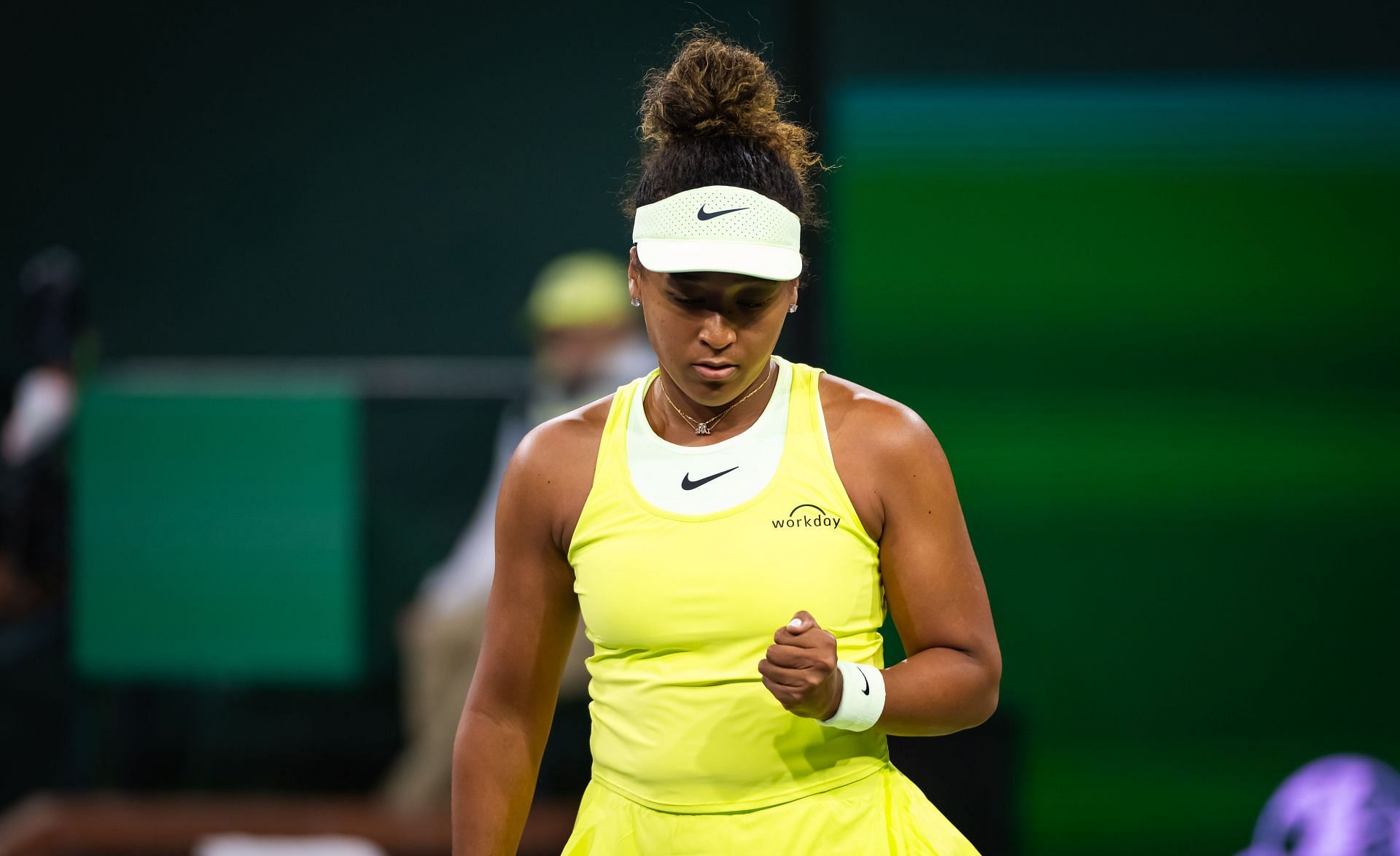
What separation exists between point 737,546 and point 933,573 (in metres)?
0.20

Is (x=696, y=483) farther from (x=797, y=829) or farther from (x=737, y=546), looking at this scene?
(x=797, y=829)

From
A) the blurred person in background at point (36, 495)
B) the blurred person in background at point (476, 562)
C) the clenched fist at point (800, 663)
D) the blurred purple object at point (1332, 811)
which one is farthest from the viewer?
the blurred person in background at point (36, 495)

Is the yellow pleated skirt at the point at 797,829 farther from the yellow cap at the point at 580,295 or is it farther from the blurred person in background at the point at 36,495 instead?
the blurred person in background at the point at 36,495

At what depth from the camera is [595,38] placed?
4367 mm

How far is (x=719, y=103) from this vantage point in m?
1.62

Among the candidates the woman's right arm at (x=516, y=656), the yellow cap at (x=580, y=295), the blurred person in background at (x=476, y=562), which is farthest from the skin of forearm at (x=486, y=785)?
the yellow cap at (x=580, y=295)

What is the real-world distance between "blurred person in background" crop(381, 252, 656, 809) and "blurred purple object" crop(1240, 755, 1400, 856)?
73.5 inches

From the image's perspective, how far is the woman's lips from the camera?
1.56 metres

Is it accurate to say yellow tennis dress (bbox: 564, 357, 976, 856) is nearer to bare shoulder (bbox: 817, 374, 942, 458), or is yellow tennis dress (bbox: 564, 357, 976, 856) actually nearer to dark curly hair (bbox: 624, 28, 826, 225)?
bare shoulder (bbox: 817, 374, 942, 458)

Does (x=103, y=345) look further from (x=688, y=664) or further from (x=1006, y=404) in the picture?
(x=688, y=664)

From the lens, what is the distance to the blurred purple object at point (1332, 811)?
3.43 meters

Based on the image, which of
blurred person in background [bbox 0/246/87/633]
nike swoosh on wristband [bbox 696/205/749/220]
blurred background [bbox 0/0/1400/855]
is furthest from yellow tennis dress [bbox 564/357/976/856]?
blurred person in background [bbox 0/246/87/633]

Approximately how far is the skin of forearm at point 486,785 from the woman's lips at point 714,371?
45 centimetres

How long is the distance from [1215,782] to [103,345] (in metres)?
3.40
